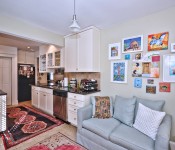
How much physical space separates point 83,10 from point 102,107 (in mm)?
1932

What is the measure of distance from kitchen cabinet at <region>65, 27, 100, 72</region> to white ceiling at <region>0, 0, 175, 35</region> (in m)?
0.31

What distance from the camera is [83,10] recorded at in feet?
6.71

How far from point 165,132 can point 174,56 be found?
1.28 metres

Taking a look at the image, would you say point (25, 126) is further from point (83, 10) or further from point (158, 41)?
point (158, 41)

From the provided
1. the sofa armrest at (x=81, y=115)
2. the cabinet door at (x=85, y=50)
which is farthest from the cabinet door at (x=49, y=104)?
the sofa armrest at (x=81, y=115)

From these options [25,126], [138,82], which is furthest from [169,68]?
[25,126]

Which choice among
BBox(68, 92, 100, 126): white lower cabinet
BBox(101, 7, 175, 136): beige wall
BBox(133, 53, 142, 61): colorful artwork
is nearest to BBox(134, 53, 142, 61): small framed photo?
BBox(133, 53, 142, 61): colorful artwork

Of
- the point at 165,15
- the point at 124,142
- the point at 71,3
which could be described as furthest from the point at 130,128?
the point at 71,3

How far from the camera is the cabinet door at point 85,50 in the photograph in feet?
9.02

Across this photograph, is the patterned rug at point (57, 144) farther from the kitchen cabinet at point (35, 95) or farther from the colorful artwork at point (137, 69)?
the kitchen cabinet at point (35, 95)

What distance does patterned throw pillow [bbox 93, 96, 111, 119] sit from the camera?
2254mm

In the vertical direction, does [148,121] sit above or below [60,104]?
above

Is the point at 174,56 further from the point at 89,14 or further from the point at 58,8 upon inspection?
the point at 58,8

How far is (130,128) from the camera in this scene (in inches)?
73.4
